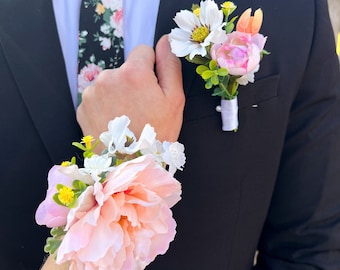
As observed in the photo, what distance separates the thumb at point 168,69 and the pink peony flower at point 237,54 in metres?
0.08

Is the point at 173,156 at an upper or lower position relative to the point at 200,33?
lower

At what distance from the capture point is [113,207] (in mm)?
685

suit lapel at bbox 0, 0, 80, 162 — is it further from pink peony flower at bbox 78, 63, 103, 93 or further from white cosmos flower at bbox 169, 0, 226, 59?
white cosmos flower at bbox 169, 0, 226, 59

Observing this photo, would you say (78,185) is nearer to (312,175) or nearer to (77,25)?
(77,25)

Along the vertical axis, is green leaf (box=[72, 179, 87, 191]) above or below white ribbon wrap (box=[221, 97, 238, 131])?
above

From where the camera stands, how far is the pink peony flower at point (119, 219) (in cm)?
68

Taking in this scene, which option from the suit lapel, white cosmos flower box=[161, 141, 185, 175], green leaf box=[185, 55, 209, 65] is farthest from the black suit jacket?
white cosmos flower box=[161, 141, 185, 175]

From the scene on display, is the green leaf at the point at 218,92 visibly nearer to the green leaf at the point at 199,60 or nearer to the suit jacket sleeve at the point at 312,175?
the green leaf at the point at 199,60

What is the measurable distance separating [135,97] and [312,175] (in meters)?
0.45

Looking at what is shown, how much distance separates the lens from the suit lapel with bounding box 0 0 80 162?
0.94 meters

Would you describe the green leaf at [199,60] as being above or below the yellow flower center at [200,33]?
below

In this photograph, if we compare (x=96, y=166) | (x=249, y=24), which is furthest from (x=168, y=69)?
(x=96, y=166)

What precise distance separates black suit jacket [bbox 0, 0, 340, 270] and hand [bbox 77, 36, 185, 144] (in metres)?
0.10

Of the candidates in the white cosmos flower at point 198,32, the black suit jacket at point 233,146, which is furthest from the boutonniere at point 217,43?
the black suit jacket at point 233,146
